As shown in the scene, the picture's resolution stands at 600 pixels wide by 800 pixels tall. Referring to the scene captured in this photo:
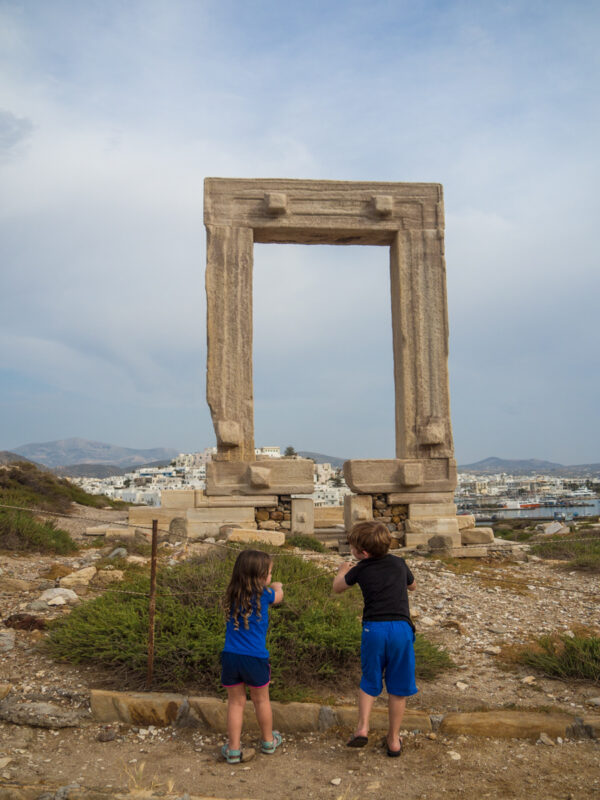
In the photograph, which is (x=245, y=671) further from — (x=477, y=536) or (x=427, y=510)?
(x=477, y=536)

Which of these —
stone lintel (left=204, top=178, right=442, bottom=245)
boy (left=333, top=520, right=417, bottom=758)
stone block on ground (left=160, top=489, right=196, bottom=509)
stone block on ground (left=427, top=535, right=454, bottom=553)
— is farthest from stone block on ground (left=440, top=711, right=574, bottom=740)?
stone lintel (left=204, top=178, right=442, bottom=245)

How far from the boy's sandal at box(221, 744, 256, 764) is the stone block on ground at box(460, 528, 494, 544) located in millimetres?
7748

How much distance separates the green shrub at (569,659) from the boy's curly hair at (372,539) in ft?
6.15

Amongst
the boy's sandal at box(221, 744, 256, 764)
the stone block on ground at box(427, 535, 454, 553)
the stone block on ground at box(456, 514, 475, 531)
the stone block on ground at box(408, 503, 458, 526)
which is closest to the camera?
the boy's sandal at box(221, 744, 256, 764)

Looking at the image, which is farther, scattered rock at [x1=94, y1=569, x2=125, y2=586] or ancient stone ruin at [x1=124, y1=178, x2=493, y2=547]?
ancient stone ruin at [x1=124, y1=178, x2=493, y2=547]

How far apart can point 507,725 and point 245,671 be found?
1457 millimetres

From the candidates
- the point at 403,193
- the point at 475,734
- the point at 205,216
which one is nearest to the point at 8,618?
the point at 475,734

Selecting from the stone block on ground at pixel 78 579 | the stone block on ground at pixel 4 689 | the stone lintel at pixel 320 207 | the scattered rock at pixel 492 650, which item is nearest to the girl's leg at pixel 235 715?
the stone block on ground at pixel 4 689

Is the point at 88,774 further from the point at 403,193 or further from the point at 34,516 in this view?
the point at 403,193

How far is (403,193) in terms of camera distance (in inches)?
434

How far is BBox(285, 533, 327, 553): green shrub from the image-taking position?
9.48 meters

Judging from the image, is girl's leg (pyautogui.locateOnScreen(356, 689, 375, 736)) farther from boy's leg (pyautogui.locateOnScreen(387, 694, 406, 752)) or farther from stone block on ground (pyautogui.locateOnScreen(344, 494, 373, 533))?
stone block on ground (pyautogui.locateOnScreen(344, 494, 373, 533))

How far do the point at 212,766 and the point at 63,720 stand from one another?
954mm

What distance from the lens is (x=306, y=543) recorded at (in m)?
9.62
